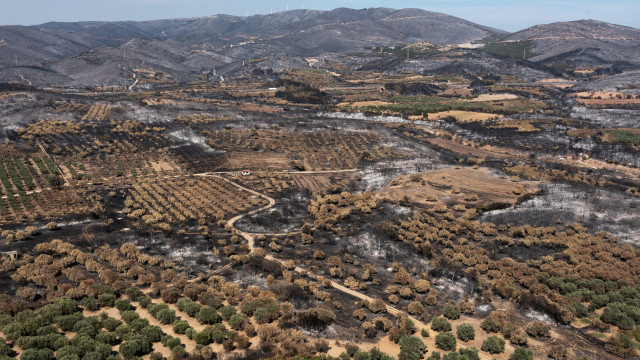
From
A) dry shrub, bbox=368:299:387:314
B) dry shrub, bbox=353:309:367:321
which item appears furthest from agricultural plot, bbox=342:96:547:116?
dry shrub, bbox=353:309:367:321

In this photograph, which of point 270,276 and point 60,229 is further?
point 60,229

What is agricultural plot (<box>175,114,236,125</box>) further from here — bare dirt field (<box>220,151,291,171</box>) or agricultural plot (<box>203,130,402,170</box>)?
bare dirt field (<box>220,151,291,171</box>)

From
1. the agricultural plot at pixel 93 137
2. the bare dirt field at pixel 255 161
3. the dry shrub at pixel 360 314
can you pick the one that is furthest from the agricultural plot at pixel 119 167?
the dry shrub at pixel 360 314

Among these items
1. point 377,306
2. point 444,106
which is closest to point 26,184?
point 377,306

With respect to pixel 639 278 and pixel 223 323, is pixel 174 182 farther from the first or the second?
pixel 639 278

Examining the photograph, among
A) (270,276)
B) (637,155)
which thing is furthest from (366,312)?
(637,155)

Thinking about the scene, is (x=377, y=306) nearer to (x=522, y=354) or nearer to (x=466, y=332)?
(x=466, y=332)

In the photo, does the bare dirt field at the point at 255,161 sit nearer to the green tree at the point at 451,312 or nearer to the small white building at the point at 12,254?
the small white building at the point at 12,254
